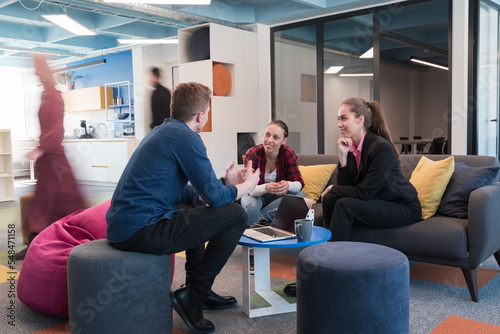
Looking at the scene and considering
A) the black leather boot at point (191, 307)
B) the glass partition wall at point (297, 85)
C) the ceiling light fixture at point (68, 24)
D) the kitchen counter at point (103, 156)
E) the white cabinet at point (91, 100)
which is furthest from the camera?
the white cabinet at point (91, 100)

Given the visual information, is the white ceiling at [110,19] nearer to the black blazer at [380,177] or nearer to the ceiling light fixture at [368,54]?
the ceiling light fixture at [368,54]

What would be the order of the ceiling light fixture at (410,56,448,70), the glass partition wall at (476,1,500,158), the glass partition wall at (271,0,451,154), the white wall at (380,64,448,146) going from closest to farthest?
the glass partition wall at (476,1,500,158)
the glass partition wall at (271,0,451,154)
the ceiling light fixture at (410,56,448,70)
the white wall at (380,64,448,146)

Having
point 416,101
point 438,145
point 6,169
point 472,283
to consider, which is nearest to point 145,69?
point 6,169

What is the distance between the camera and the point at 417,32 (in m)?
9.46

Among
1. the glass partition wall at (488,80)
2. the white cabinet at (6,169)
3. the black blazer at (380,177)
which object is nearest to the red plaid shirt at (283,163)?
the black blazer at (380,177)

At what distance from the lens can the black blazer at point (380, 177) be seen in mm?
2803

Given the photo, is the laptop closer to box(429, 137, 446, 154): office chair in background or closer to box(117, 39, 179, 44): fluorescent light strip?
box(429, 137, 446, 154): office chair in background

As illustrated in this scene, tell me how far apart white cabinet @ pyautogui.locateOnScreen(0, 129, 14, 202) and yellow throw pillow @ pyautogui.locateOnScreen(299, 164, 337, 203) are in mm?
5022

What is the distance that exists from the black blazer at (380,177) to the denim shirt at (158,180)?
1.15 metres

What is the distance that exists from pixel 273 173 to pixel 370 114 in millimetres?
853

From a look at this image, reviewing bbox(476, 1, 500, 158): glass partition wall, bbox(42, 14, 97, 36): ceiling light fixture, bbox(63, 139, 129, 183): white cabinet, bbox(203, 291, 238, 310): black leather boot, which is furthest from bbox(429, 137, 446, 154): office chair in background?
bbox(42, 14, 97, 36): ceiling light fixture

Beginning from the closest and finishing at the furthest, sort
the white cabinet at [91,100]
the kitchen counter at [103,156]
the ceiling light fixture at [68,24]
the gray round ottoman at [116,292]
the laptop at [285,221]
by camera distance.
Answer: the gray round ottoman at [116,292] → the laptop at [285,221] → the ceiling light fixture at [68,24] → the kitchen counter at [103,156] → the white cabinet at [91,100]

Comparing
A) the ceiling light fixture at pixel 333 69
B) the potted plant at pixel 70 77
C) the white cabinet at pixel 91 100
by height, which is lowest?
the white cabinet at pixel 91 100

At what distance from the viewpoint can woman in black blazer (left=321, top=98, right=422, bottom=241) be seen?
282 cm
